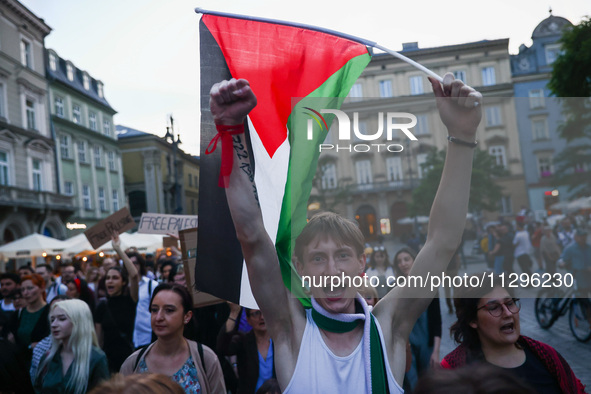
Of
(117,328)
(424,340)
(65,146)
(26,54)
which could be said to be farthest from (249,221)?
(65,146)

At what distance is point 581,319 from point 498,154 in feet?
20.1

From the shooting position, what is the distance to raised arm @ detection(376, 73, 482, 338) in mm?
2117

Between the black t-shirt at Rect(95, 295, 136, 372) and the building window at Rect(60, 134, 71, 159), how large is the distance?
31446 millimetres

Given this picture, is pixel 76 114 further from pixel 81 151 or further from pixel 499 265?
pixel 499 265

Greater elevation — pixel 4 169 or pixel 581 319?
pixel 4 169

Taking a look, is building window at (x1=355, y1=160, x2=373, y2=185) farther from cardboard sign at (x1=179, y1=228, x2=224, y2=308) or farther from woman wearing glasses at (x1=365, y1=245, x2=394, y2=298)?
cardboard sign at (x1=179, y1=228, x2=224, y2=308)

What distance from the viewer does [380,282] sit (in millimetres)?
3330

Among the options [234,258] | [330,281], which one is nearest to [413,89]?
[330,281]

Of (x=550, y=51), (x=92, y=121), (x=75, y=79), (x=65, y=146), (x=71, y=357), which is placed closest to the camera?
(x=71, y=357)

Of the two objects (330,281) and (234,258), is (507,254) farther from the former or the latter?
(234,258)

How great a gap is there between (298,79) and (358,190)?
77 centimetres

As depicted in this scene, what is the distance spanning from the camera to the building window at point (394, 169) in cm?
249

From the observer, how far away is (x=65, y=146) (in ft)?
116

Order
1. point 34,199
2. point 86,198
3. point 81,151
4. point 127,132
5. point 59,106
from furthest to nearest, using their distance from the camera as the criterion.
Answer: point 127,132 → point 81,151 → point 86,198 → point 59,106 → point 34,199
